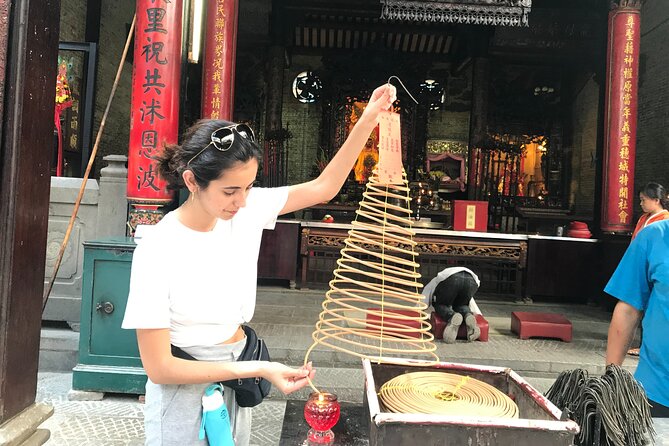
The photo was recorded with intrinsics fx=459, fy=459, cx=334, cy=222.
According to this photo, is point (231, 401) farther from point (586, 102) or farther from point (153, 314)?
point (586, 102)

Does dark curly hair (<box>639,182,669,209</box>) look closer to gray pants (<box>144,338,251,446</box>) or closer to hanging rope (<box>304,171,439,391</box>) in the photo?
hanging rope (<box>304,171,439,391</box>)

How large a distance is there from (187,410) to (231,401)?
0.18 metres

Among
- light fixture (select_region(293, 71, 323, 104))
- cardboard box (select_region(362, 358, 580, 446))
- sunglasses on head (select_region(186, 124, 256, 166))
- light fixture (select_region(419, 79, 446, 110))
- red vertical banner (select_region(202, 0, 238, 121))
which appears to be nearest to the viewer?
cardboard box (select_region(362, 358, 580, 446))

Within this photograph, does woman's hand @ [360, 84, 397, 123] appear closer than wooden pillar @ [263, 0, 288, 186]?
Yes

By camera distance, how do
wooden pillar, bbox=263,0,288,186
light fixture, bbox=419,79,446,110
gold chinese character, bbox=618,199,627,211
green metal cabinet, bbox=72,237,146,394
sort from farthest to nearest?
light fixture, bbox=419,79,446,110, wooden pillar, bbox=263,0,288,186, gold chinese character, bbox=618,199,627,211, green metal cabinet, bbox=72,237,146,394

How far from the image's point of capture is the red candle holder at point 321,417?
1.20 meters

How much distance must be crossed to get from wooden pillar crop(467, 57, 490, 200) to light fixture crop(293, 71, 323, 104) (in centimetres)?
359

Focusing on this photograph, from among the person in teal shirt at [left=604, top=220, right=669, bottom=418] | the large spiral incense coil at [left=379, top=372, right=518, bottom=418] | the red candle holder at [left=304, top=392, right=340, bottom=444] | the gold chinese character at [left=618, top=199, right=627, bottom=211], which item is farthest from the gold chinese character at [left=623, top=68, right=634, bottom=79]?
the red candle holder at [left=304, top=392, right=340, bottom=444]

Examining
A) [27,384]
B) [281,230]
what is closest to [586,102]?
[281,230]

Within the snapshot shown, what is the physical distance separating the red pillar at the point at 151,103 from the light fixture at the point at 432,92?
25.8ft

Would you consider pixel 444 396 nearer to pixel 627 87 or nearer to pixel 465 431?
pixel 465 431

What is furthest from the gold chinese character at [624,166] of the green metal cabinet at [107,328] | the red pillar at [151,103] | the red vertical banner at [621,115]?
the green metal cabinet at [107,328]

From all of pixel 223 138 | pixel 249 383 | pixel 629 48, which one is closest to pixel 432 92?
pixel 629 48

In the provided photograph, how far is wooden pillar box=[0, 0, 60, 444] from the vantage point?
1441 millimetres
